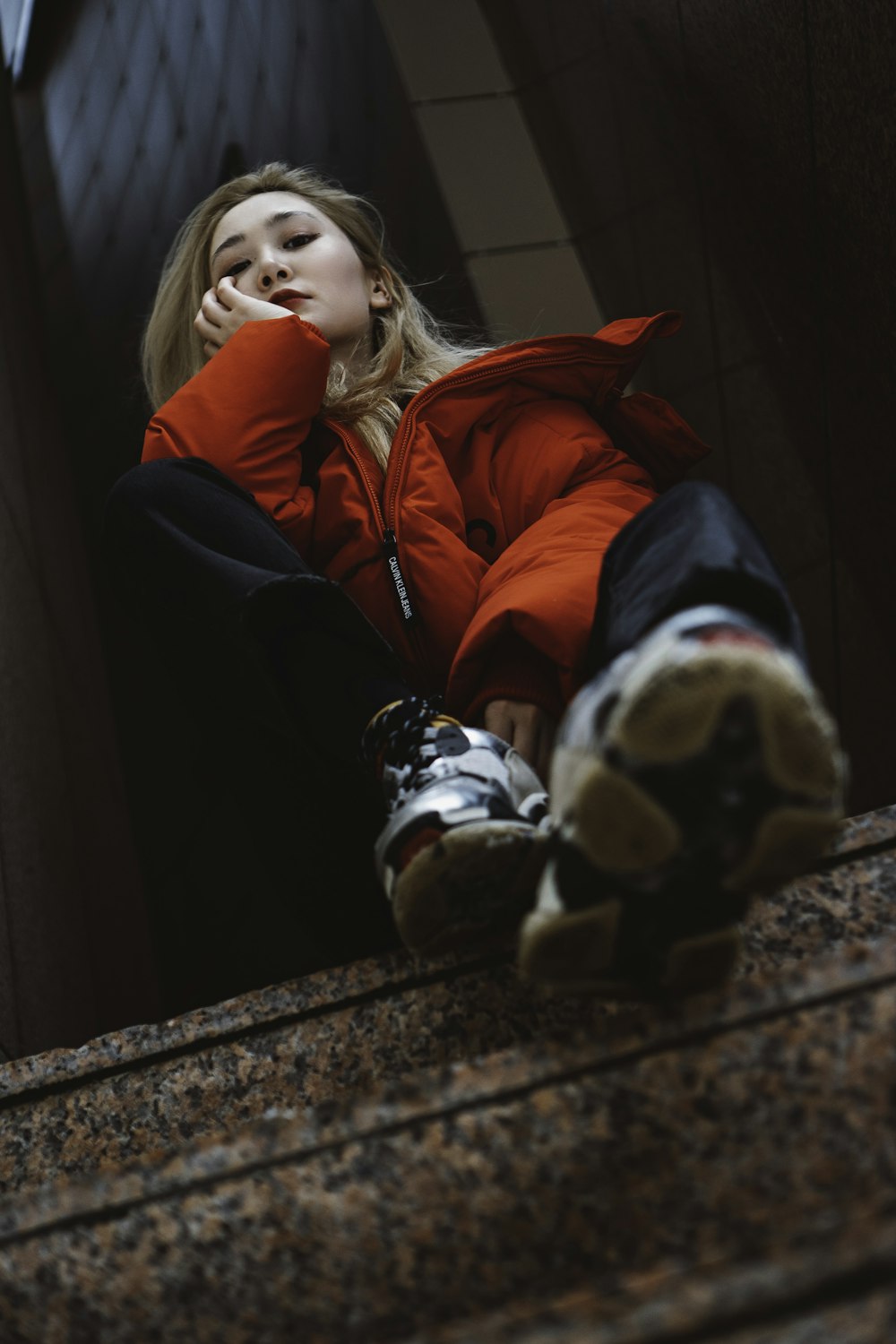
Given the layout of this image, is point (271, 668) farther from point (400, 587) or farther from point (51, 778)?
point (51, 778)

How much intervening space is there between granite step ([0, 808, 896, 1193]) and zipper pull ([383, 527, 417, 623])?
0.39 m

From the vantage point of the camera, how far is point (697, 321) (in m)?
1.78

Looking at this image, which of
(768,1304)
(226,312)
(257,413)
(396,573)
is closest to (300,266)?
(226,312)

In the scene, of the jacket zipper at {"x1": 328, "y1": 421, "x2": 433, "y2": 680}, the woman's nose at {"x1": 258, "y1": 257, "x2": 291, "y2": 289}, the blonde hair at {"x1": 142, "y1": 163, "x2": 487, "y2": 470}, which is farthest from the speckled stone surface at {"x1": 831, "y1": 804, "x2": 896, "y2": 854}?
the woman's nose at {"x1": 258, "y1": 257, "x2": 291, "y2": 289}

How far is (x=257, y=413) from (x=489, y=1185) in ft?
2.73

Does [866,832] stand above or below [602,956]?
below

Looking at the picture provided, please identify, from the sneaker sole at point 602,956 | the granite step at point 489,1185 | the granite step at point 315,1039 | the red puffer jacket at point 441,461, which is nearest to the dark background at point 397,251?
the red puffer jacket at point 441,461

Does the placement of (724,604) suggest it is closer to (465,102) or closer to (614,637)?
(614,637)

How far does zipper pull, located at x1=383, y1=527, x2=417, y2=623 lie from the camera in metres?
1.09

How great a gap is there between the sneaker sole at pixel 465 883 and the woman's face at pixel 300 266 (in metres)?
1.01

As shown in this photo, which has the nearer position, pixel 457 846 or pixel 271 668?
pixel 457 846

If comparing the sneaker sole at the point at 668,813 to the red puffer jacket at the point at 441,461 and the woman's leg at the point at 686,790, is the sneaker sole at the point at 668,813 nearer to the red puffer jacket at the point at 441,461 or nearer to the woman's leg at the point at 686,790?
the woman's leg at the point at 686,790

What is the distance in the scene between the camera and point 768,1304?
0.38m

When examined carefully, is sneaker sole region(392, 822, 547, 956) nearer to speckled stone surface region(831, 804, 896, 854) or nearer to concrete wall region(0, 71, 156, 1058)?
Result: speckled stone surface region(831, 804, 896, 854)
